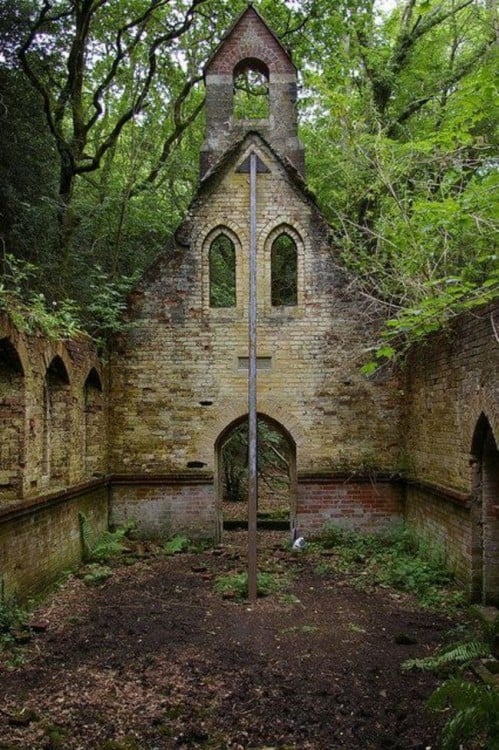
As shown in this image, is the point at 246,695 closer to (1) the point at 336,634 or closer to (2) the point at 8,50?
(1) the point at 336,634

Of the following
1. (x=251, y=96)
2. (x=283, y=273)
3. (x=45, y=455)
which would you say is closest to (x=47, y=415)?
(x=45, y=455)

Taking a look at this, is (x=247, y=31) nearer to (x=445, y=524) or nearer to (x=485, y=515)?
(x=445, y=524)

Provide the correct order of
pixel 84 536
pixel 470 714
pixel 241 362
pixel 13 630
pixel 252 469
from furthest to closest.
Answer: pixel 241 362
pixel 84 536
pixel 252 469
pixel 13 630
pixel 470 714

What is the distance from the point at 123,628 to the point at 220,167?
8994 mm

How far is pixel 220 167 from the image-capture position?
12.8 metres

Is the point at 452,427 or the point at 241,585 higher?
the point at 452,427

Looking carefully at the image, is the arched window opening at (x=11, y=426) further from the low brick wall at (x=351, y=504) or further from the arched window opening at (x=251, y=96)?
the arched window opening at (x=251, y=96)

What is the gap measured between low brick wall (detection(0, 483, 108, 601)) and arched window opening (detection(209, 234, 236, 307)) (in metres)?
6.92

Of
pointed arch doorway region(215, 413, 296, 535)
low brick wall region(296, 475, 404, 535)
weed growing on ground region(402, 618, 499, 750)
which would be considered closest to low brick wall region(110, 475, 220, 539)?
low brick wall region(296, 475, 404, 535)

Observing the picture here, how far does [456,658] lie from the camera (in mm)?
6266

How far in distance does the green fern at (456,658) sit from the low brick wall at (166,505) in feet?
21.0

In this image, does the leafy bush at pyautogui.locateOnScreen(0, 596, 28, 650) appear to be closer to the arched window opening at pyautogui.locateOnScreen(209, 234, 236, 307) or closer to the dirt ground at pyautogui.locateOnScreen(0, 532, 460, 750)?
the dirt ground at pyautogui.locateOnScreen(0, 532, 460, 750)

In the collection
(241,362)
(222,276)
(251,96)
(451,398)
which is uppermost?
(251,96)

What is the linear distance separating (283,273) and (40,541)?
10469 millimetres
